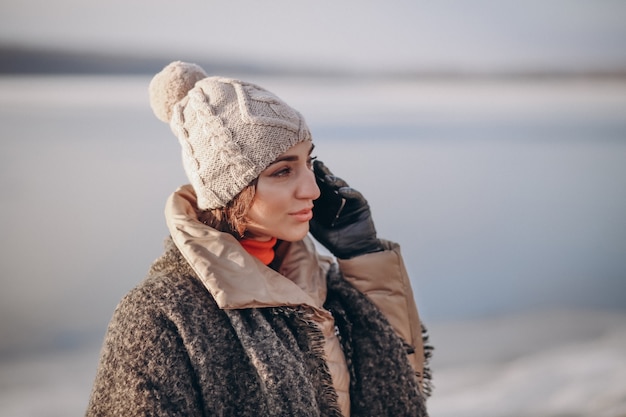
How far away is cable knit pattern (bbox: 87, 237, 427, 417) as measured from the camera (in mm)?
961

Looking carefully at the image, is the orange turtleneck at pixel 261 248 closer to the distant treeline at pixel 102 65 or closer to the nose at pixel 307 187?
the nose at pixel 307 187

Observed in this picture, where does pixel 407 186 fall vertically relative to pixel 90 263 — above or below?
above

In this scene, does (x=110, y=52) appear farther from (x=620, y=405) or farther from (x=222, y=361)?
(x=620, y=405)

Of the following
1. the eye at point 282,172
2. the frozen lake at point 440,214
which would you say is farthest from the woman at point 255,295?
the frozen lake at point 440,214

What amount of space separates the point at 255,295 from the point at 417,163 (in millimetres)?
1181

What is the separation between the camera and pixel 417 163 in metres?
2.10

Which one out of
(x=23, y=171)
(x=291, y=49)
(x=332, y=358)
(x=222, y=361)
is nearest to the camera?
(x=222, y=361)

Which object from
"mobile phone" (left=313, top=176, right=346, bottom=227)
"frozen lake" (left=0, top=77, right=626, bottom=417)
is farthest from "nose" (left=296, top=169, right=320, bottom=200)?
"frozen lake" (left=0, top=77, right=626, bottom=417)

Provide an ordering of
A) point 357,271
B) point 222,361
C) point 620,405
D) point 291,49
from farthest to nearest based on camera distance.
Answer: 1. point 620,405
2. point 291,49
3. point 357,271
4. point 222,361

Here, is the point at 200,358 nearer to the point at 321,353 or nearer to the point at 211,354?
the point at 211,354

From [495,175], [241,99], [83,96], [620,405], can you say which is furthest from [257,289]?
[620,405]

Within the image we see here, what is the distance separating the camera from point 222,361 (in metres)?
1.00

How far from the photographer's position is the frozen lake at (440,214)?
1.76 m

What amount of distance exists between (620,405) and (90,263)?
5.62 feet
